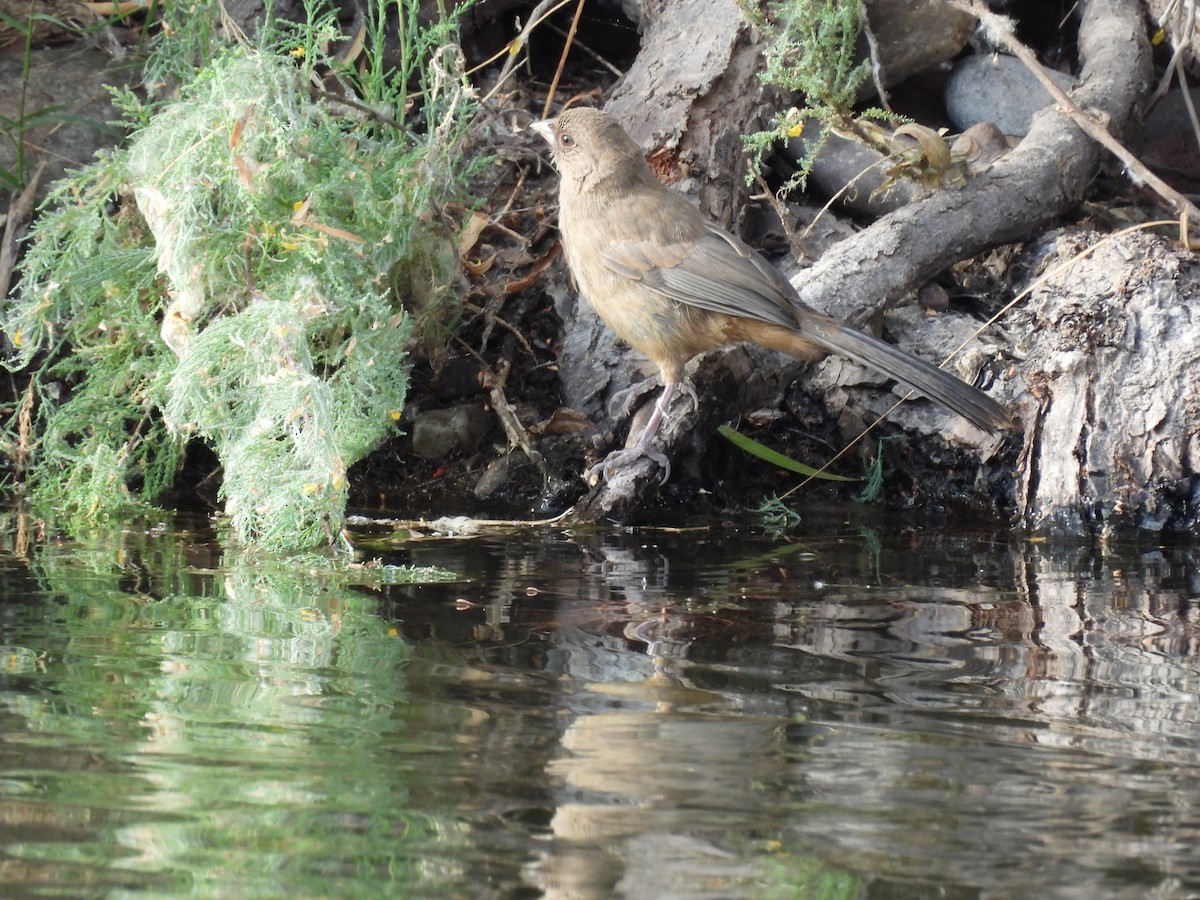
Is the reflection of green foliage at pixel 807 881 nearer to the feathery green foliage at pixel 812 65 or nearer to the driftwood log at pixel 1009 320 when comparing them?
the driftwood log at pixel 1009 320

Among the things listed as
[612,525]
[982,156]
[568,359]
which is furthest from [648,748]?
[982,156]

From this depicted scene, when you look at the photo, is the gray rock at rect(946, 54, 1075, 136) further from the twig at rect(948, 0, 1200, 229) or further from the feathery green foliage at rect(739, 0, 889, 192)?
the feathery green foliage at rect(739, 0, 889, 192)

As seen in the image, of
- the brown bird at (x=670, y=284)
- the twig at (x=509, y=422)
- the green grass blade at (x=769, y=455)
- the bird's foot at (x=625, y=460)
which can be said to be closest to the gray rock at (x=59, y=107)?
the twig at (x=509, y=422)

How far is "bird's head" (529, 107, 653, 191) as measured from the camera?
543 centimetres

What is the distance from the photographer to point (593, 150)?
545 cm

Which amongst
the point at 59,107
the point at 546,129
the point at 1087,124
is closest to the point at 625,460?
the point at 546,129

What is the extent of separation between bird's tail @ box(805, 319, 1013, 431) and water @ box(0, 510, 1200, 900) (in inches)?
32.4

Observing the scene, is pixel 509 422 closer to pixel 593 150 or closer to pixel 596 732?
pixel 593 150

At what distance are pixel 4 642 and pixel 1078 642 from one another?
8.22 feet

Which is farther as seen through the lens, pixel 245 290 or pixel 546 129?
pixel 546 129

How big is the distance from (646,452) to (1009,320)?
1.71m

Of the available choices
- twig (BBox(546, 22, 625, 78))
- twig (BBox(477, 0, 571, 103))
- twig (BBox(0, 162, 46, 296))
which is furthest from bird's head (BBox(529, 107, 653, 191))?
twig (BBox(0, 162, 46, 296))

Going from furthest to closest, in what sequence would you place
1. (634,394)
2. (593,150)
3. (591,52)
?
(591,52), (593,150), (634,394)

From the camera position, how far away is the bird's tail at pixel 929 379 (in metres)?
4.75
